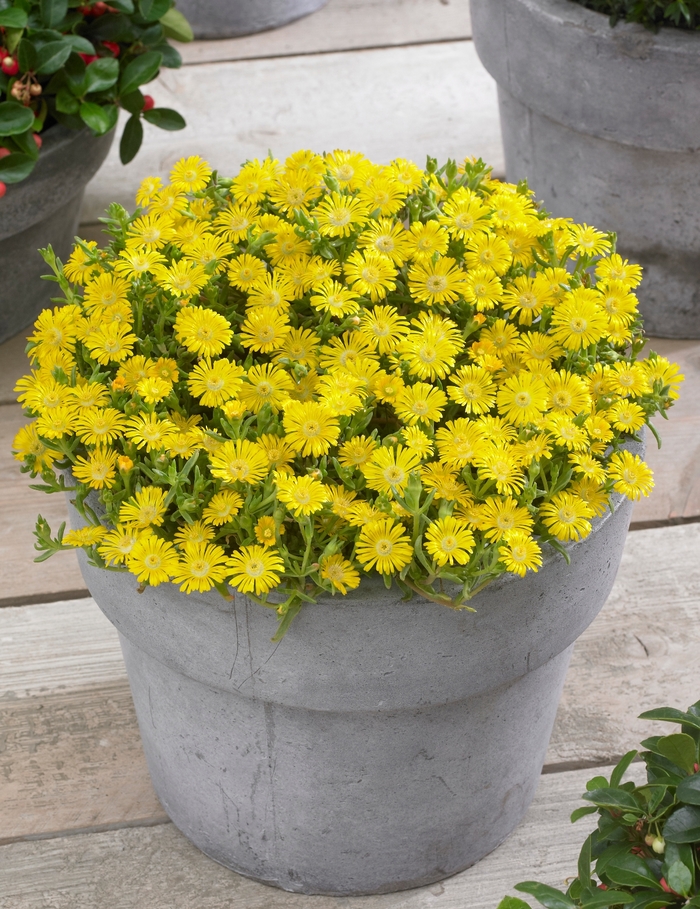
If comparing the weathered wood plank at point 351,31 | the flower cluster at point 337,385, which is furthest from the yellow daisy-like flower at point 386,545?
the weathered wood plank at point 351,31

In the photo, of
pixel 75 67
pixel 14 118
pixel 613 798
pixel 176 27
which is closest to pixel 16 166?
pixel 14 118

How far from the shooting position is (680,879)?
641mm

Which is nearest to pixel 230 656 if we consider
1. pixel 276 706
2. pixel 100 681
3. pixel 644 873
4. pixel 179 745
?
pixel 276 706

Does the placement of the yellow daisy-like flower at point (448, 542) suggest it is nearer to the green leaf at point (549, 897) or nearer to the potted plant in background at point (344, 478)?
the potted plant in background at point (344, 478)

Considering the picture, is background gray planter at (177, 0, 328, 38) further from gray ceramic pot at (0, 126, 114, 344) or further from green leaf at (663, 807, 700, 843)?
green leaf at (663, 807, 700, 843)

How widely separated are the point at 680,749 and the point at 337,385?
0.32 meters

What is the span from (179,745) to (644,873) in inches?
16.2

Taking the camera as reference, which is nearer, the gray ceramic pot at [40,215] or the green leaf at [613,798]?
the green leaf at [613,798]

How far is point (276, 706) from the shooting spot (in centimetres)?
83

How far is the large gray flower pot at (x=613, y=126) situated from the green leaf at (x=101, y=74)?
0.54 metres

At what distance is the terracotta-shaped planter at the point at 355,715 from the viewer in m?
0.76

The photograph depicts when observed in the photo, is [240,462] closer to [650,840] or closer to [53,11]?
[650,840]

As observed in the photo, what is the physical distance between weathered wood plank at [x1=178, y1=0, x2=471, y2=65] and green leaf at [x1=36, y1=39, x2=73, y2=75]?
90cm

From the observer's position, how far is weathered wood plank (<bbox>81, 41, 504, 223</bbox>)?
202cm
